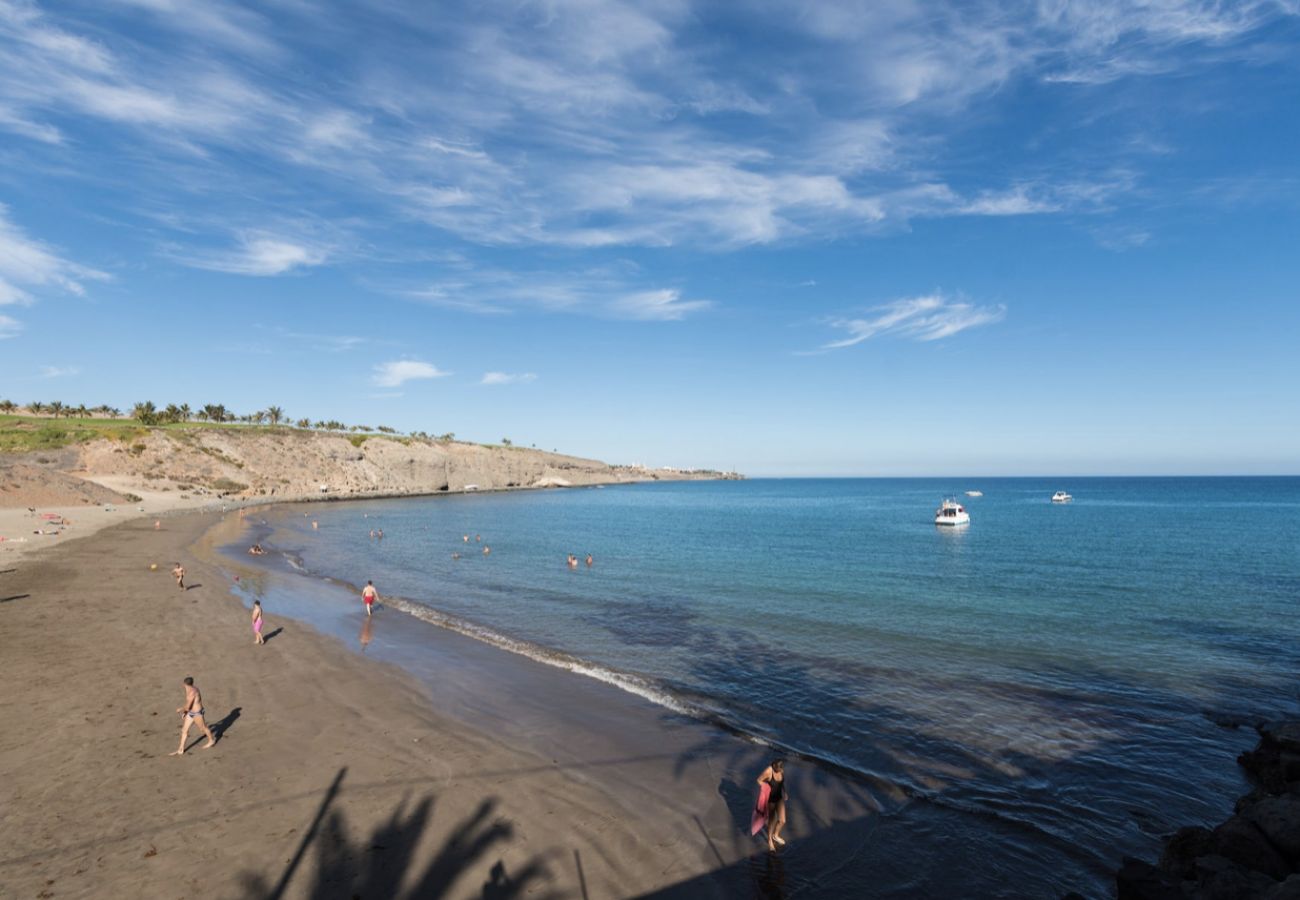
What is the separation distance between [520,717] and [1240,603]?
38109 mm

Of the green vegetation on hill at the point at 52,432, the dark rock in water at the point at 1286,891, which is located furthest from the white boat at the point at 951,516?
the green vegetation on hill at the point at 52,432

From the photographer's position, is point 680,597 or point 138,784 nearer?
point 138,784

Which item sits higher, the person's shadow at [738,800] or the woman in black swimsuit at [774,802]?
the woman in black swimsuit at [774,802]

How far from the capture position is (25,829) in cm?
1091

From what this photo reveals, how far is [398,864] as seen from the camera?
1056 centimetres

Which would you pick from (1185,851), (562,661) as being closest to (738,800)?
(1185,851)

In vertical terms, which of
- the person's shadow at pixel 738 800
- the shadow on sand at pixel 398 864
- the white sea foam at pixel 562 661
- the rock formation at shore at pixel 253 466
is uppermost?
the rock formation at shore at pixel 253 466

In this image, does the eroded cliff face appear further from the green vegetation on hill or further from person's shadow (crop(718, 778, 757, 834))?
person's shadow (crop(718, 778, 757, 834))

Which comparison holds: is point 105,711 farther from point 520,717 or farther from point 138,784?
point 520,717

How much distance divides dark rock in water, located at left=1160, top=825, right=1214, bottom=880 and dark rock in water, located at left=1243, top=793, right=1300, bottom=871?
98 cm

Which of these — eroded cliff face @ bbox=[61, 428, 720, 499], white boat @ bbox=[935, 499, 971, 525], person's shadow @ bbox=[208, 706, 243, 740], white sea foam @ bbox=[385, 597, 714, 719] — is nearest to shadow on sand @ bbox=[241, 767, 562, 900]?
person's shadow @ bbox=[208, 706, 243, 740]

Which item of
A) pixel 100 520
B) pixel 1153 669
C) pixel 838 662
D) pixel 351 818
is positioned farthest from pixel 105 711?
pixel 100 520

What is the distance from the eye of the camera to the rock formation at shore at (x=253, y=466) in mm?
86875

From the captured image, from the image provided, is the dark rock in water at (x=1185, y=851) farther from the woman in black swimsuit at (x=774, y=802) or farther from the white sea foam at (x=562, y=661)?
the white sea foam at (x=562, y=661)
